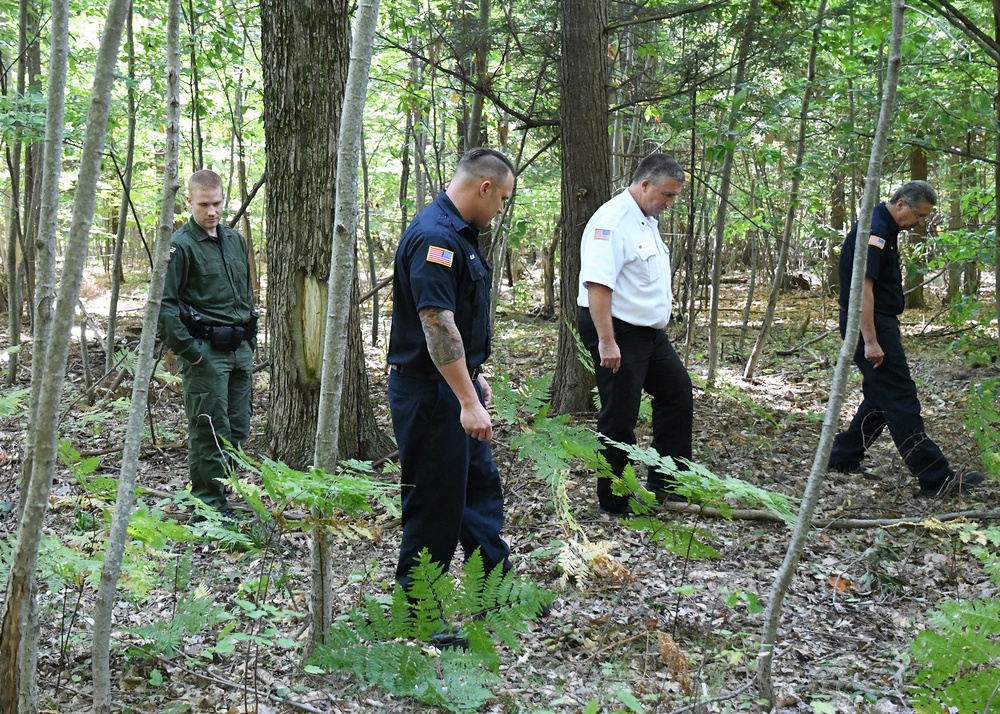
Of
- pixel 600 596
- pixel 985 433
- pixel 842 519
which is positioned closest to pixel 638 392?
pixel 600 596

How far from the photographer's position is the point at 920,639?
259 cm

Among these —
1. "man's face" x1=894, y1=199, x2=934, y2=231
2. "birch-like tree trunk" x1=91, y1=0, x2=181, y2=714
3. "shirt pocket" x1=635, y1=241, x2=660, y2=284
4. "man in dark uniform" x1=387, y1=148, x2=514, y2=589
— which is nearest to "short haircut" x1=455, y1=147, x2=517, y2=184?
"man in dark uniform" x1=387, y1=148, x2=514, y2=589

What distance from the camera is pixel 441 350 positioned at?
3.21 metres

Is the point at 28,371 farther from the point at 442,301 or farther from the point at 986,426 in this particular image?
the point at 986,426

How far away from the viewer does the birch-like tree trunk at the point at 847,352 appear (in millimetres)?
2746

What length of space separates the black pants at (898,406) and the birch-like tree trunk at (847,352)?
9.65 feet

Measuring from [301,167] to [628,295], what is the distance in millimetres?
2528

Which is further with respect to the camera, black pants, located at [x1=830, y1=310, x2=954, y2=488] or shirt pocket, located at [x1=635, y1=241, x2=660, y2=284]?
black pants, located at [x1=830, y1=310, x2=954, y2=488]

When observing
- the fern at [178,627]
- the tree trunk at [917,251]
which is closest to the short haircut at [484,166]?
the fern at [178,627]

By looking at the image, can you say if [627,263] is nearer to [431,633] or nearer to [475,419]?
[475,419]

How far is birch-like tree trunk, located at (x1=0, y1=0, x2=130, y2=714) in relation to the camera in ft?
7.13

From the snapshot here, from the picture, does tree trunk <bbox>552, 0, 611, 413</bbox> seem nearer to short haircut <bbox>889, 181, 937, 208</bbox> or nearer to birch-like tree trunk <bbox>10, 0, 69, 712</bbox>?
short haircut <bbox>889, 181, 937, 208</bbox>

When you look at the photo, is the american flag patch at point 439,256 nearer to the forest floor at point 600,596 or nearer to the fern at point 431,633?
the forest floor at point 600,596

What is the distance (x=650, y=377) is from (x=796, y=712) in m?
2.46
